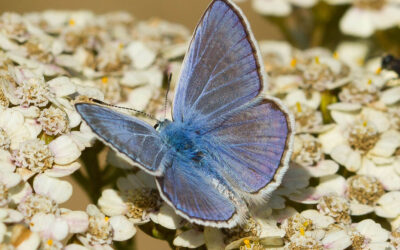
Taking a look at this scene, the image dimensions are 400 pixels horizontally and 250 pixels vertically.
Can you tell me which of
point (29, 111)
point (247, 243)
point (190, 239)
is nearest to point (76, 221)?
point (190, 239)

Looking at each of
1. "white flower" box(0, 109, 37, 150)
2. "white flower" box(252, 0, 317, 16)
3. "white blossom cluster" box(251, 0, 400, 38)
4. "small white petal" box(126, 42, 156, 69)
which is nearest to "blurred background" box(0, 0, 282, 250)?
"white flower" box(252, 0, 317, 16)

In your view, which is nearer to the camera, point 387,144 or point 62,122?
point 62,122

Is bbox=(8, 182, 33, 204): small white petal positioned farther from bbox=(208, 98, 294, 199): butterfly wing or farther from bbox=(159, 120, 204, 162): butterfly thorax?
bbox=(208, 98, 294, 199): butterfly wing

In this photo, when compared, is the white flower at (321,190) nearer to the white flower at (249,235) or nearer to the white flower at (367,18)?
the white flower at (249,235)

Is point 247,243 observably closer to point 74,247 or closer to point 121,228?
point 121,228

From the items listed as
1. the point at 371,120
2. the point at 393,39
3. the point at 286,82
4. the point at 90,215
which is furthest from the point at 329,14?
the point at 90,215

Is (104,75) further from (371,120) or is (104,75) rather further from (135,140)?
(371,120)

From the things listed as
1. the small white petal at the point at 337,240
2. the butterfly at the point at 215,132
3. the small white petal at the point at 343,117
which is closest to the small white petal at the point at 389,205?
the small white petal at the point at 337,240
